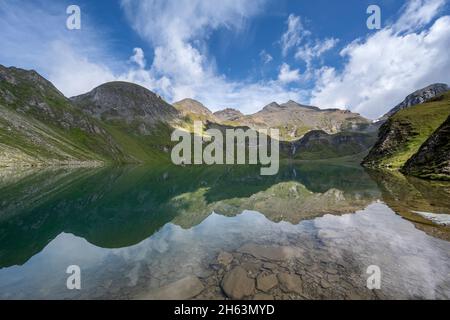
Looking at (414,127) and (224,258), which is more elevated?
(414,127)

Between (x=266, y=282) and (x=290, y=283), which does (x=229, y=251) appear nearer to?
(x=266, y=282)

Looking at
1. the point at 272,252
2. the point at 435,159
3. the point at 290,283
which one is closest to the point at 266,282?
the point at 290,283

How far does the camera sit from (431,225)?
2647 cm

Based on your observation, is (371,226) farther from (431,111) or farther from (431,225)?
(431,111)

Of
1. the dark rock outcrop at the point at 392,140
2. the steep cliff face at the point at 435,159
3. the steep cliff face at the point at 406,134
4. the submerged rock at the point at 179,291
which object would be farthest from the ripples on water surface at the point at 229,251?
the dark rock outcrop at the point at 392,140

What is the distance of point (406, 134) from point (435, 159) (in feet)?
165

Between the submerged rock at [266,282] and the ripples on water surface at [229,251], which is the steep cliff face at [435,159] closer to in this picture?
the ripples on water surface at [229,251]

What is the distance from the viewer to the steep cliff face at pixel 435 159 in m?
69.4


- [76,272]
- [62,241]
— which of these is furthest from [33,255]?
[76,272]

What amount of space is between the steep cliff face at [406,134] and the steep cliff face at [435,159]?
57.1 ft

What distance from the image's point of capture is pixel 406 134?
121125 mm

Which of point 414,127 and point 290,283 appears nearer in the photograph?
point 290,283

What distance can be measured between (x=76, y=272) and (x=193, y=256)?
8.38 metres

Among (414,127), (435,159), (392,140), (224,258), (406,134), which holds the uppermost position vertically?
(414,127)
